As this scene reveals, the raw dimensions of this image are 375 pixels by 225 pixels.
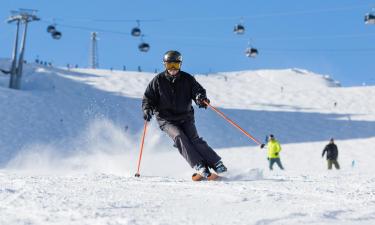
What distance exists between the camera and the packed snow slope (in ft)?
12.8

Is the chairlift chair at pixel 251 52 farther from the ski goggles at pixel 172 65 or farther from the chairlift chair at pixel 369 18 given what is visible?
the ski goggles at pixel 172 65

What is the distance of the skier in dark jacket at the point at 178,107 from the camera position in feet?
23.0

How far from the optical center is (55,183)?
214 inches

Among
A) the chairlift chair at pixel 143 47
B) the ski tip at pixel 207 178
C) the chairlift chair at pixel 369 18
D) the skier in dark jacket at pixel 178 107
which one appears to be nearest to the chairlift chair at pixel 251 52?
the chairlift chair at pixel 143 47

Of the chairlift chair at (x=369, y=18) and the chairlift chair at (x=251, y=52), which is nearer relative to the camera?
the chairlift chair at (x=369, y=18)

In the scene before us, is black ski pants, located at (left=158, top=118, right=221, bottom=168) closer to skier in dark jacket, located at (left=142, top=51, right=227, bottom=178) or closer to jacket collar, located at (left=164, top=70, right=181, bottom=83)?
skier in dark jacket, located at (left=142, top=51, right=227, bottom=178)

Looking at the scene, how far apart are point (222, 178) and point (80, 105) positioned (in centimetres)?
3103

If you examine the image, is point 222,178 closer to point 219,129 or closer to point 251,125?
point 219,129

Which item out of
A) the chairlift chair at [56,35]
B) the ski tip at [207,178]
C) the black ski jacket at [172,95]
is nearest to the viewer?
the ski tip at [207,178]

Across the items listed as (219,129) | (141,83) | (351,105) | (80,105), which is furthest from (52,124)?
(351,105)

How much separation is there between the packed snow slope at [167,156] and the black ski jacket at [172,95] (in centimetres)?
75

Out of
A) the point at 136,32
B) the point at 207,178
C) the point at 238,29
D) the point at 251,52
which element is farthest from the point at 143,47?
the point at 207,178

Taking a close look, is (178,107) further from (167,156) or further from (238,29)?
(238,29)

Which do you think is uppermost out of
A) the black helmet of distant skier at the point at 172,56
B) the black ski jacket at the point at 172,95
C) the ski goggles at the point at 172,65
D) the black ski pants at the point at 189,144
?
the black helmet of distant skier at the point at 172,56
